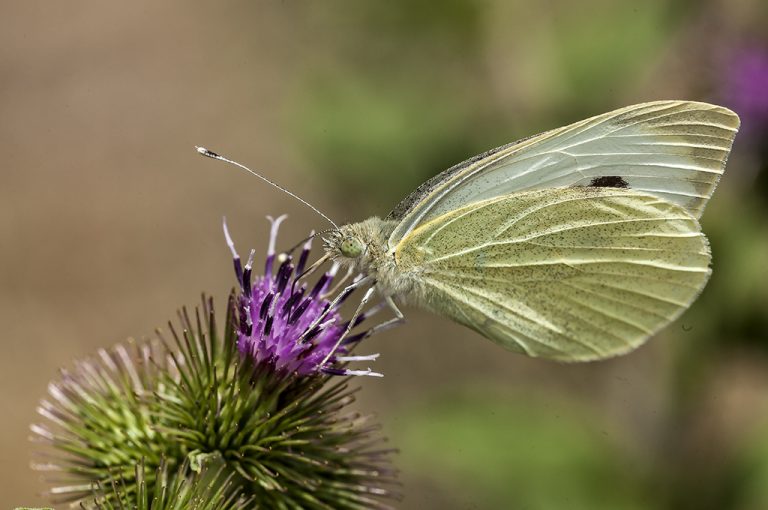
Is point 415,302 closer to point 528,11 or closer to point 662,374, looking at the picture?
point 662,374

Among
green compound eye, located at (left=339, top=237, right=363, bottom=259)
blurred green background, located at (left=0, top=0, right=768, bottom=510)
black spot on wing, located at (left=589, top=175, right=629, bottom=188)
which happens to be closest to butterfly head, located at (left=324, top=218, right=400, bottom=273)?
green compound eye, located at (left=339, top=237, right=363, bottom=259)

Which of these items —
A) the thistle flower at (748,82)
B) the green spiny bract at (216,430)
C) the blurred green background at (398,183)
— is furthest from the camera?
the thistle flower at (748,82)

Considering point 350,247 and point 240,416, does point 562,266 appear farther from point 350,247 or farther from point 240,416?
point 240,416

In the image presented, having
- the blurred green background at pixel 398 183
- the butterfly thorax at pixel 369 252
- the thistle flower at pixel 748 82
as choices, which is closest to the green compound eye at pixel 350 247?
the butterfly thorax at pixel 369 252

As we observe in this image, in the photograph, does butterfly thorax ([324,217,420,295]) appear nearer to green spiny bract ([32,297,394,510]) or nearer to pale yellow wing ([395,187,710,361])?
pale yellow wing ([395,187,710,361])

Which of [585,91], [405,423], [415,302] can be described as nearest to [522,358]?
[405,423]

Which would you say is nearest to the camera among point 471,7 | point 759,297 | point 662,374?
point 759,297

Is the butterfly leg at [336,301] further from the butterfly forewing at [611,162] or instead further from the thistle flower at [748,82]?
the thistle flower at [748,82]
